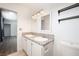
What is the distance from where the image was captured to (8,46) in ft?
4.08

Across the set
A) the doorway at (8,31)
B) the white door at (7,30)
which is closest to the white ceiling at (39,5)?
the doorway at (8,31)

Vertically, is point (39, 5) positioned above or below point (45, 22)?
above

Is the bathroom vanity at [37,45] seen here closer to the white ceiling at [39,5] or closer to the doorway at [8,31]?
the doorway at [8,31]

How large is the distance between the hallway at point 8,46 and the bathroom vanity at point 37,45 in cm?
14

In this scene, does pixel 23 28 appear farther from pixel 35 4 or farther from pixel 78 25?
pixel 78 25

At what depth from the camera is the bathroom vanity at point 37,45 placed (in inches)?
45.9

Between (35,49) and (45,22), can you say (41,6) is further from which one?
(35,49)

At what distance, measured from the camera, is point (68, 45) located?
116cm

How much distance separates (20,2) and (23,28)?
38cm

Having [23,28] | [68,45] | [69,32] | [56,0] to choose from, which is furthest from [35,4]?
[68,45]

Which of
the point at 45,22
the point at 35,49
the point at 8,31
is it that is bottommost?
the point at 35,49

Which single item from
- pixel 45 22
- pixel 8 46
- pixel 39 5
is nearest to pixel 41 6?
pixel 39 5

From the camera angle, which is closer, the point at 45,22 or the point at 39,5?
the point at 39,5

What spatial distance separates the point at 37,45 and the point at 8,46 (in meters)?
0.43
